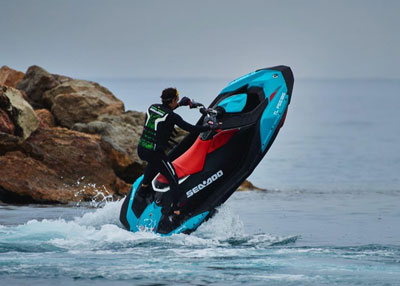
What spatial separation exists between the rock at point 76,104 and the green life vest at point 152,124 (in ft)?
31.6

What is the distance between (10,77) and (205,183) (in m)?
14.8

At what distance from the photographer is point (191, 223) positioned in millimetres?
12555

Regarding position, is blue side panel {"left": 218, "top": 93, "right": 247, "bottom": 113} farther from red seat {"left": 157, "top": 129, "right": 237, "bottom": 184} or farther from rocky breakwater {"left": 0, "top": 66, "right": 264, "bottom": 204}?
rocky breakwater {"left": 0, "top": 66, "right": 264, "bottom": 204}

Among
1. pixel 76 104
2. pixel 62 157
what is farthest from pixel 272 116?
pixel 76 104

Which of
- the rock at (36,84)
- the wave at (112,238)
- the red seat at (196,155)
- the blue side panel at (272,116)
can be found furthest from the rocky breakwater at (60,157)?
the blue side panel at (272,116)

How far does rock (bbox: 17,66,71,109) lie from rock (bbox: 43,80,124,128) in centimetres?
31

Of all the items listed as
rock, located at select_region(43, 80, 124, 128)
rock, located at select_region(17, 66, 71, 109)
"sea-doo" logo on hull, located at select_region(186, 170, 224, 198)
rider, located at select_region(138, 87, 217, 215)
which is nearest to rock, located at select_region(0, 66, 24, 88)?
rock, located at select_region(17, 66, 71, 109)

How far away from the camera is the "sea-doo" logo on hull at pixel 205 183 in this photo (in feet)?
42.0

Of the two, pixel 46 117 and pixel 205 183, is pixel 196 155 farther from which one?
pixel 46 117

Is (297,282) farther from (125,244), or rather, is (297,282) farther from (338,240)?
(338,240)

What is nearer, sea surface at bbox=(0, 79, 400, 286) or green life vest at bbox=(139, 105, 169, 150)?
sea surface at bbox=(0, 79, 400, 286)

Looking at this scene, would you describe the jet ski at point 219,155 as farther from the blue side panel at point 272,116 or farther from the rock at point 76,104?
the rock at point 76,104

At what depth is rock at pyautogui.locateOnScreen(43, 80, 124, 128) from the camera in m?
21.9

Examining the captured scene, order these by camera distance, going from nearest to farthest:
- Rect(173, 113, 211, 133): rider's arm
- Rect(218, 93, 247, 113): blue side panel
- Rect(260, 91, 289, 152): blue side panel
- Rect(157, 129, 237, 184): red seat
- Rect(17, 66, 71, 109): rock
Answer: Rect(173, 113, 211, 133): rider's arm, Rect(157, 129, 237, 184): red seat, Rect(260, 91, 289, 152): blue side panel, Rect(218, 93, 247, 113): blue side panel, Rect(17, 66, 71, 109): rock
